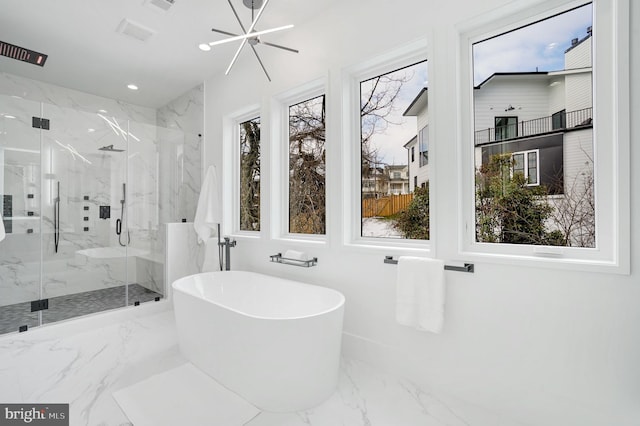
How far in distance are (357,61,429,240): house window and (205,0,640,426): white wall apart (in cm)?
23

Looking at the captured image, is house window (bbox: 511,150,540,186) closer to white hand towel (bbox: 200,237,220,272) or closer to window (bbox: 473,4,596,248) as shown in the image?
window (bbox: 473,4,596,248)

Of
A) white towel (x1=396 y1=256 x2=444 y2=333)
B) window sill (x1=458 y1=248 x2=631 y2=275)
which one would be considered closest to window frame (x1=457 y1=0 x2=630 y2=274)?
window sill (x1=458 y1=248 x2=631 y2=275)

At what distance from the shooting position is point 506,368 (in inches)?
66.3

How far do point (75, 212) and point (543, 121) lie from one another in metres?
4.09

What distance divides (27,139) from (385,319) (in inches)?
140

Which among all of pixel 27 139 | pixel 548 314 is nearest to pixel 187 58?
pixel 27 139

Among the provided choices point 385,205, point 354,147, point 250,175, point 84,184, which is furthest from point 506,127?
point 84,184

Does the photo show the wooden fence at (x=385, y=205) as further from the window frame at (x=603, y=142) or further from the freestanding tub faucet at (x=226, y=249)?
the freestanding tub faucet at (x=226, y=249)

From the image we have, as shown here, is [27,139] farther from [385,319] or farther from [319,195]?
[385,319]

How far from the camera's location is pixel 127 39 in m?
2.94

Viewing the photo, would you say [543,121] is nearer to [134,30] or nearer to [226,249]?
[226,249]

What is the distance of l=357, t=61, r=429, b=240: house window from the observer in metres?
2.27

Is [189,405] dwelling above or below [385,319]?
below

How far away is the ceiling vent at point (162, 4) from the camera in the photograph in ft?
7.93
